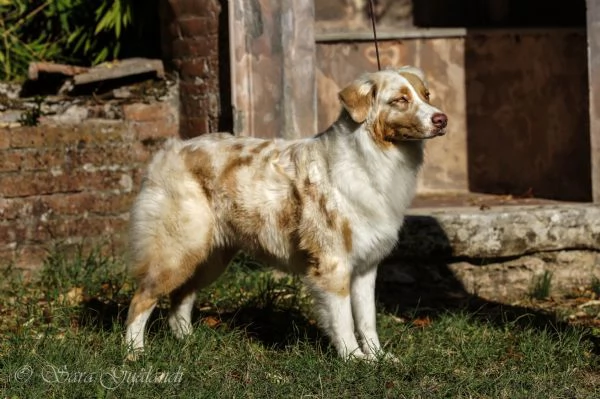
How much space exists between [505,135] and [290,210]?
4.17 metres

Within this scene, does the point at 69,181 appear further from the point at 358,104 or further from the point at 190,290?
the point at 358,104

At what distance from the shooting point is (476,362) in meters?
5.56

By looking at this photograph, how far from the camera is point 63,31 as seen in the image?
29.8ft

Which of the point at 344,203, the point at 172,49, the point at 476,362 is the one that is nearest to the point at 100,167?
the point at 172,49

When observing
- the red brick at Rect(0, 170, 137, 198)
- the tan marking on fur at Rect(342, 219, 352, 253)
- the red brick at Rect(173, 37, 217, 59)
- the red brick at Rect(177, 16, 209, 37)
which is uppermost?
the red brick at Rect(177, 16, 209, 37)

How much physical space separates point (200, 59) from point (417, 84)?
2.96m

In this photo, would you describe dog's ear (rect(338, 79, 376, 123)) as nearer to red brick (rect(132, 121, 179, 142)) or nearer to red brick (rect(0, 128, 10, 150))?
red brick (rect(132, 121, 179, 142))

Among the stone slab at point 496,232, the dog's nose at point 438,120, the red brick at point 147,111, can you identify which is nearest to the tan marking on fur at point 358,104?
the dog's nose at point 438,120

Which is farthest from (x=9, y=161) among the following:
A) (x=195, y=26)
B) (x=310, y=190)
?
(x=310, y=190)

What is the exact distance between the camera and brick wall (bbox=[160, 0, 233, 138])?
7859 mm

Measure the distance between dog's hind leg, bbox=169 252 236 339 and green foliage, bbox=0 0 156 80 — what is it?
128 inches

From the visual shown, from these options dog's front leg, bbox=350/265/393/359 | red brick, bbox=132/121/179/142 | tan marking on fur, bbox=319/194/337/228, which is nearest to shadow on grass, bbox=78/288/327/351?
dog's front leg, bbox=350/265/393/359

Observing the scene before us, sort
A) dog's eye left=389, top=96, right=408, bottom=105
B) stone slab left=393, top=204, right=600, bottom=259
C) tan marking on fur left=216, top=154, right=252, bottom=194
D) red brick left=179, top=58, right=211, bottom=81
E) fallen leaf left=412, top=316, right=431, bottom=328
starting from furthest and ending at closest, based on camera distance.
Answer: red brick left=179, top=58, right=211, bottom=81 < stone slab left=393, top=204, right=600, bottom=259 < fallen leaf left=412, top=316, right=431, bottom=328 < tan marking on fur left=216, top=154, right=252, bottom=194 < dog's eye left=389, top=96, right=408, bottom=105

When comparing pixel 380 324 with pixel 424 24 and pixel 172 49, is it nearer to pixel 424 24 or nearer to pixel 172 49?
pixel 172 49
